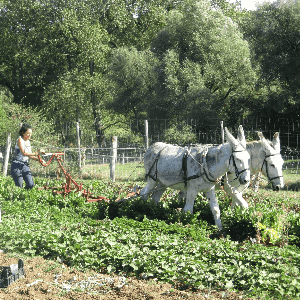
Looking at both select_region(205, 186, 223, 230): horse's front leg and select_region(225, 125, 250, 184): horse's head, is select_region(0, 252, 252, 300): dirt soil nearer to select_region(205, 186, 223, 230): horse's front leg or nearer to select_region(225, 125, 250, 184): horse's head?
select_region(205, 186, 223, 230): horse's front leg

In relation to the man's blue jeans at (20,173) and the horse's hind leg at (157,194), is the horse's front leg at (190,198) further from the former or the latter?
the man's blue jeans at (20,173)

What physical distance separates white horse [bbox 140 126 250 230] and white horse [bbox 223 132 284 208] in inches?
14.4

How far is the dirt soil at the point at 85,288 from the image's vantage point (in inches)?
206

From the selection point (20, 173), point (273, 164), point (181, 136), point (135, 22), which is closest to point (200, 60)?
point (181, 136)

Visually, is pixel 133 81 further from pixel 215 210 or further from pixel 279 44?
pixel 215 210

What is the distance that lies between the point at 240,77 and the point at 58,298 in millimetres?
19506

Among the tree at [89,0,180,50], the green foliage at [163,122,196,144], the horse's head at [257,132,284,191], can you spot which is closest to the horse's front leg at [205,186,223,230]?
the horse's head at [257,132,284,191]

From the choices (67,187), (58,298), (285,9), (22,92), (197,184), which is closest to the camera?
(58,298)

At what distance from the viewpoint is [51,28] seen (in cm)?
2914

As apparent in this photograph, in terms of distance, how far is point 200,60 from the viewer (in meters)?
22.5

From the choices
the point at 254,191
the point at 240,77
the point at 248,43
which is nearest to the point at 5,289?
the point at 254,191

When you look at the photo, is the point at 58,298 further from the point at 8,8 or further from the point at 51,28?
the point at 8,8

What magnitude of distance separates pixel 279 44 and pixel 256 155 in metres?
12.2

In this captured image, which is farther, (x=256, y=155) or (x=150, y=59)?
(x=150, y=59)
